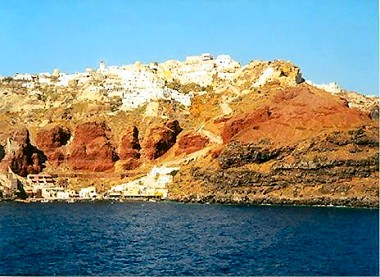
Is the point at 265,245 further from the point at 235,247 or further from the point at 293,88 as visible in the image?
the point at 293,88

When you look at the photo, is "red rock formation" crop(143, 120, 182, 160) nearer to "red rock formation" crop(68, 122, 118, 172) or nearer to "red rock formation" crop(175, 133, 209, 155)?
"red rock formation" crop(175, 133, 209, 155)

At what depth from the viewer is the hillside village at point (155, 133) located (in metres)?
134

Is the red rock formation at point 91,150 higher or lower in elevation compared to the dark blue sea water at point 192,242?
higher

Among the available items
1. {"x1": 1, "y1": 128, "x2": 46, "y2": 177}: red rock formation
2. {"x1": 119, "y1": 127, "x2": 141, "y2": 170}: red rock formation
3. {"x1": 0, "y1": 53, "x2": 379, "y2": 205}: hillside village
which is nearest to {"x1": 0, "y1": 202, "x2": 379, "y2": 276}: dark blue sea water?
{"x1": 0, "y1": 53, "x2": 379, "y2": 205}: hillside village

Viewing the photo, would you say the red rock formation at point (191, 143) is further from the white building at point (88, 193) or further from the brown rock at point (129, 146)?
the white building at point (88, 193)

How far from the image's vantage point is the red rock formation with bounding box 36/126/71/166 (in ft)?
531

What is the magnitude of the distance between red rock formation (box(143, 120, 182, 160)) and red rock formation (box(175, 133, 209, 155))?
14.9 feet

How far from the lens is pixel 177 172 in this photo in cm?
14238

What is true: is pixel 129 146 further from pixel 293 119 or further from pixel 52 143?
pixel 293 119

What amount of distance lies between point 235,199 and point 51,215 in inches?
1571

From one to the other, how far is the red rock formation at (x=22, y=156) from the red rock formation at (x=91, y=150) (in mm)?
8951

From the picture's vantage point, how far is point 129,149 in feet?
518

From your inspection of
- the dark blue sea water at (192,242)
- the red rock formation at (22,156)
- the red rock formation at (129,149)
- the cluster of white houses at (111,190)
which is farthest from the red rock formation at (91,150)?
the dark blue sea water at (192,242)

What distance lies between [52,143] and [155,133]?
93.2 ft
